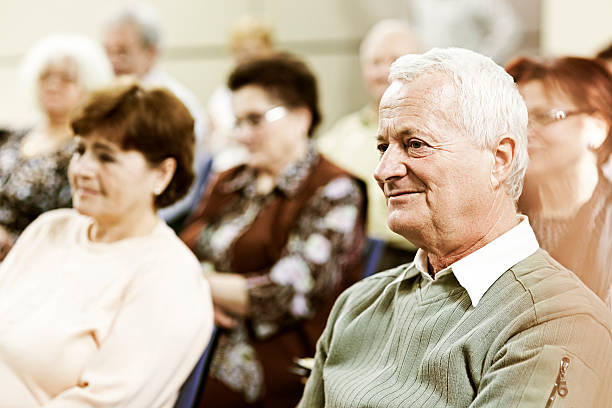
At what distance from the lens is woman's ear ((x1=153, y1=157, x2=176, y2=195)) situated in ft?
6.71

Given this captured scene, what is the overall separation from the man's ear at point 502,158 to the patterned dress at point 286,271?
3.92ft

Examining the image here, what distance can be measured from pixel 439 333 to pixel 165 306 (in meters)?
0.67

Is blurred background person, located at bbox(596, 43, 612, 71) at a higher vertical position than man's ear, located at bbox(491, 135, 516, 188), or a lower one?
lower

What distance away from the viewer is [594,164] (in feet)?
5.65

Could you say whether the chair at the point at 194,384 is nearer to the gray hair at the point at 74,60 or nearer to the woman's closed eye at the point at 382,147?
the woman's closed eye at the point at 382,147

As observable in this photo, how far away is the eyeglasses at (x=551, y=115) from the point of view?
5.75 ft

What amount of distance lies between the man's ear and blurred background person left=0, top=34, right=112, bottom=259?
A: 1.93 metres

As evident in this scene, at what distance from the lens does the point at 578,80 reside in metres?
1.84

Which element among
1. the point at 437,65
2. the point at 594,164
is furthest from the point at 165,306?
the point at 594,164

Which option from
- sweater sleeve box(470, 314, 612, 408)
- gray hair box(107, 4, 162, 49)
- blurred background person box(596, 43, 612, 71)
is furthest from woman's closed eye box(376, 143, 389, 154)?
gray hair box(107, 4, 162, 49)

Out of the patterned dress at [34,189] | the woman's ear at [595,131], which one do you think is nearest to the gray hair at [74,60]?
the patterned dress at [34,189]

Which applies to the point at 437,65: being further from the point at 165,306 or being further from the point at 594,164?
the point at 165,306

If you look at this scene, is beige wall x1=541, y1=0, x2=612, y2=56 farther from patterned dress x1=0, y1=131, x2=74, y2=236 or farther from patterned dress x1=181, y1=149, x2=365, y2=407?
patterned dress x1=0, y1=131, x2=74, y2=236

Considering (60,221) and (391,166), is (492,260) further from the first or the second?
(60,221)
